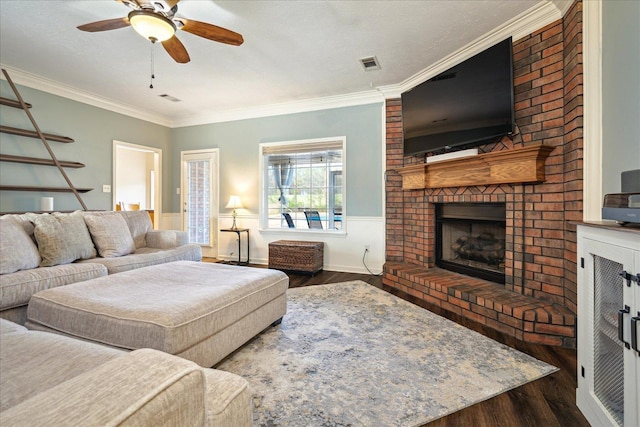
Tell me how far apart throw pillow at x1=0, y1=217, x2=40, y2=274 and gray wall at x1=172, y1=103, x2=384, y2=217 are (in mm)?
2902

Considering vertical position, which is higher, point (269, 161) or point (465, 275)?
point (269, 161)

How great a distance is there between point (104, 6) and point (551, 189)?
12.7 feet

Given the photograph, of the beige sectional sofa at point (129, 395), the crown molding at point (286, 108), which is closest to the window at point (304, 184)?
the crown molding at point (286, 108)

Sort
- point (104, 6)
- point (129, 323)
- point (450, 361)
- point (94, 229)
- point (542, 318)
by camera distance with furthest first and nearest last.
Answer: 1. point (94, 229)
2. point (104, 6)
3. point (542, 318)
4. point (450, 361)
5. point (129, 323)

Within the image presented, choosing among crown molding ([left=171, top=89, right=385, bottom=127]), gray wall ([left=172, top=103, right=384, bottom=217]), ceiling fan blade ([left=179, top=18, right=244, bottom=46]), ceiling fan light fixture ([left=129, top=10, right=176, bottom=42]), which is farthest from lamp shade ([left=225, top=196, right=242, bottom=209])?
ceiling fan light fixture ([left=129, top=10, right=176, bottom=42])

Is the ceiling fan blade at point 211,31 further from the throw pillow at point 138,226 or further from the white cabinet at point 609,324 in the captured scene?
the white cabinet at point 609,324

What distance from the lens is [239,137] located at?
16.7 feet

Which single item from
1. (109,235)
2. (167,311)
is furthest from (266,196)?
(167,311)

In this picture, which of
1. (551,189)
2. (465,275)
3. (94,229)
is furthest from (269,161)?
(551,189)

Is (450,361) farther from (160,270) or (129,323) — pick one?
(160,270)

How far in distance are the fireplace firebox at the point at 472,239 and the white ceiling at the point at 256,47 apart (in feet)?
5.43

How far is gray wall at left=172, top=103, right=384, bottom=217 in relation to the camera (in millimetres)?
4215

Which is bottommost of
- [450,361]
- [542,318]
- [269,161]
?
[450,361]

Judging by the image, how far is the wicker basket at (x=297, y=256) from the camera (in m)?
4.16
